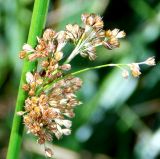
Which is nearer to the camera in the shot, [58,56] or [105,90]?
[58,56]

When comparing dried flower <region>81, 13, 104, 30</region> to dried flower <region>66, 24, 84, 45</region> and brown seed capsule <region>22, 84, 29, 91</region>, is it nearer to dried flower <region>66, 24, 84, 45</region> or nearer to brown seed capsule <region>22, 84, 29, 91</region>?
dried flower <region>66, 24, 84, 45</region>

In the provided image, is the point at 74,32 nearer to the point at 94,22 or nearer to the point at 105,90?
the point at 94,22

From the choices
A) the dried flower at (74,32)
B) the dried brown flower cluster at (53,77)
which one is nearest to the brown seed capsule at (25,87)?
the dried brown flower cluster at (53,77)

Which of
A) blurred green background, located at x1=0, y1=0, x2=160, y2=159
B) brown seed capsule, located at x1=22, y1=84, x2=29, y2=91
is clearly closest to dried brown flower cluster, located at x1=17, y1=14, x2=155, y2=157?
brown seed capsule, located at x1=22, y1=84, x2=29, y2=91

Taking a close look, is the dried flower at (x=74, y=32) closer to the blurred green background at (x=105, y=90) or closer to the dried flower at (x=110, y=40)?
the dried flower at (x=110, y=40)

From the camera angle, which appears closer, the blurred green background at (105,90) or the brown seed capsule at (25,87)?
the brown seed capsule at (25,87)

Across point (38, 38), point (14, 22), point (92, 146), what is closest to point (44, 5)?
point (38, 38)

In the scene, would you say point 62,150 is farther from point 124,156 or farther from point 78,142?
point 124,156

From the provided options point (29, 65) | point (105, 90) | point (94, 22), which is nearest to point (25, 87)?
point (29, 65)
